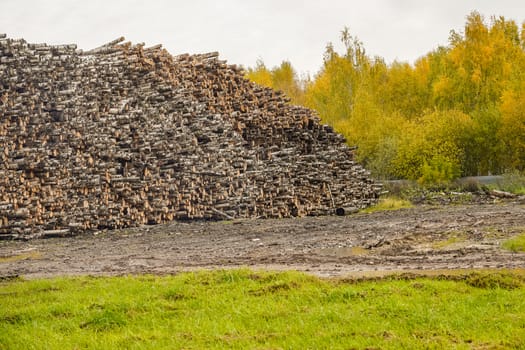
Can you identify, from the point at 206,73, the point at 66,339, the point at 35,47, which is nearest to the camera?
the point at 66,339

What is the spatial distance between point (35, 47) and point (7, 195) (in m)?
6.16

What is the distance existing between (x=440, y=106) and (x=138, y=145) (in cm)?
2944

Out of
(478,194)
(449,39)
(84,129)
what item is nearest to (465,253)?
(84,129)

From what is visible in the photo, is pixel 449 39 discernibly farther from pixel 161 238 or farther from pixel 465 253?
pixel 465 253

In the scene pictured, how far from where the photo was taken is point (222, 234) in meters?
24.6

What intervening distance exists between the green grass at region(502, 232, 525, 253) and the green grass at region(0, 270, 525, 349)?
431 centimetres

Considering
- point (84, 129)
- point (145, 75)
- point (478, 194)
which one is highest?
point (145, 75)

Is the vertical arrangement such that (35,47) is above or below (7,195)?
above

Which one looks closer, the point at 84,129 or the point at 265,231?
the point at 265,231

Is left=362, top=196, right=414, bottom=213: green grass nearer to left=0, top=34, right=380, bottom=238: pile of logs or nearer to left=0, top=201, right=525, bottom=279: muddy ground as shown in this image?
left=0, top=34, right=380, bottom=238: pile of logs

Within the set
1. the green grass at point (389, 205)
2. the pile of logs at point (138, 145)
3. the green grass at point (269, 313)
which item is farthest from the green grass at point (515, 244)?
the green grass at point (389, 205)

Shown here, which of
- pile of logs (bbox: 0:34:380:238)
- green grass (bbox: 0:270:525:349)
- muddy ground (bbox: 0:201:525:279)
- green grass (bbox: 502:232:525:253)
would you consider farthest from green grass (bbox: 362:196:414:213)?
green grass (bbox: 0:270:525:349)

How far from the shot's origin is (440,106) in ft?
172

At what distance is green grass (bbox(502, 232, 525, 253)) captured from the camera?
1675 centimetres
